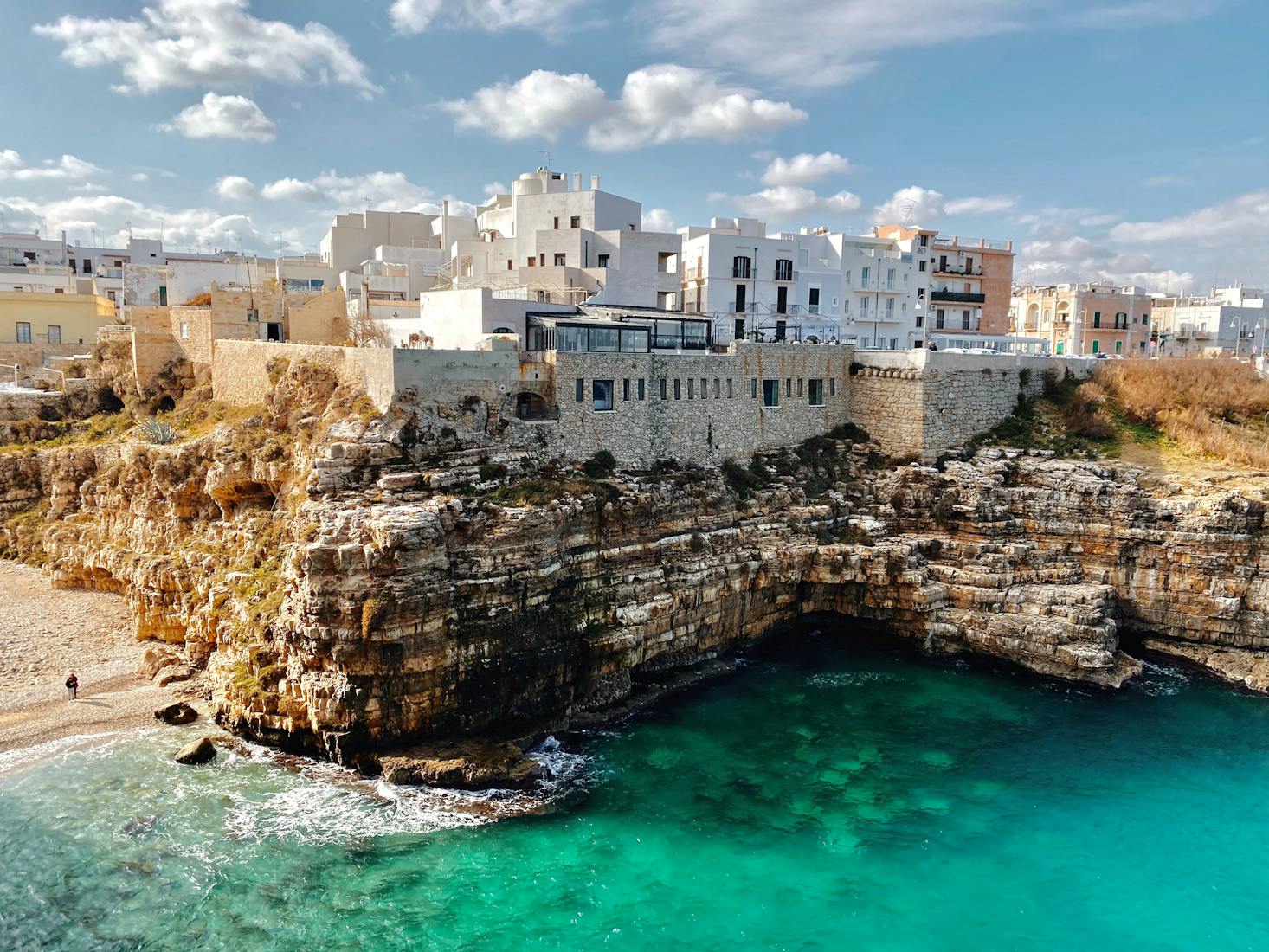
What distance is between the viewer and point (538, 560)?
2292cm

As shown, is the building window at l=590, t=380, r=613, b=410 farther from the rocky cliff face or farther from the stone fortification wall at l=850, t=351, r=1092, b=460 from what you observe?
the stone fortification wall at l=850, t=351, r=1092, b=460

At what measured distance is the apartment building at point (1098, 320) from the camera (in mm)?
51812

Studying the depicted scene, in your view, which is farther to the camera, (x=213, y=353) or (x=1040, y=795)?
(x=213, y=353)

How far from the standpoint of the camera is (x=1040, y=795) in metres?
20.9

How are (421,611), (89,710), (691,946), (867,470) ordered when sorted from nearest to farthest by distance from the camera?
(691,946) → (421,611) → (89,710) → (867,470)

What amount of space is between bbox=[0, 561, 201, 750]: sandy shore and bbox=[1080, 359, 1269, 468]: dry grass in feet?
121

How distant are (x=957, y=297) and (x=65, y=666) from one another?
154ft

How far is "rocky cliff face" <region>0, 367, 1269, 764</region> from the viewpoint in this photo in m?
21.0

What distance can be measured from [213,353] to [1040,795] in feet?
110

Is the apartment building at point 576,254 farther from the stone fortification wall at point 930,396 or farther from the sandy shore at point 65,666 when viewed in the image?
the sandy shore at point 65,666

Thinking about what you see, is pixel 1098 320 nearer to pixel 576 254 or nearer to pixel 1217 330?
pixel 1217 330

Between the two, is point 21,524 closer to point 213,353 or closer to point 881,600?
point 213,353

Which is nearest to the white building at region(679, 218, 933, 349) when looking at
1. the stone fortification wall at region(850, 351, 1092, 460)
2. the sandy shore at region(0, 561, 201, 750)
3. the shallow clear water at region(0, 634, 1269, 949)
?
the stone fortification wall at region(850, 351, 1092, 460)

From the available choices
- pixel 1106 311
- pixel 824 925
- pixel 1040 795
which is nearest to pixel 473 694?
pixel 824 925
